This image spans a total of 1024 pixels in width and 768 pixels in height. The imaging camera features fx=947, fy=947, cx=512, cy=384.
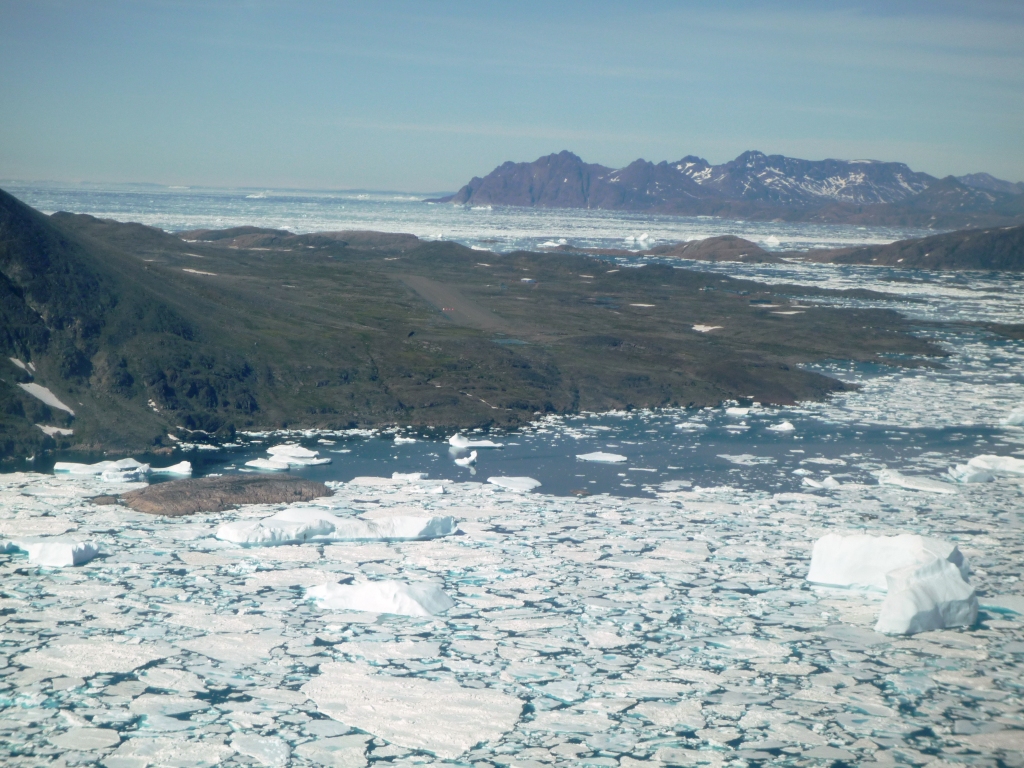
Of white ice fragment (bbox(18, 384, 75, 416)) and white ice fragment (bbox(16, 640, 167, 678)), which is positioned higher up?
white ice fragment (bbox(18, 384, 75, 416))

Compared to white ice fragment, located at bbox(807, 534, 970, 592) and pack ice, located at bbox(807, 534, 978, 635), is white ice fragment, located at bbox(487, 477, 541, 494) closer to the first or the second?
pack ice, located at bbox(807, 534, 978, 635)

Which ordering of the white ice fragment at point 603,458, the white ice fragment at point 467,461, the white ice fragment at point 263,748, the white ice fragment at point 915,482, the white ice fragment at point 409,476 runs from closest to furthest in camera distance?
1. the white ice fragment at point 263,748
2. the white ice fragment at point 915,482
3. the white ice fragment at point 409,476
4. the white ice fragment at point 467,461
5. the white ice fragment at point 603,458

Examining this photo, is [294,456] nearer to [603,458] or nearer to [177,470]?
[177,470]

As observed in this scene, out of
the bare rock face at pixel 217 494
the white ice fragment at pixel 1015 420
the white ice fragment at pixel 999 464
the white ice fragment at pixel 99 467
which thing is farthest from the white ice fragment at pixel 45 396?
the white ice fragment at pixel 1015 420

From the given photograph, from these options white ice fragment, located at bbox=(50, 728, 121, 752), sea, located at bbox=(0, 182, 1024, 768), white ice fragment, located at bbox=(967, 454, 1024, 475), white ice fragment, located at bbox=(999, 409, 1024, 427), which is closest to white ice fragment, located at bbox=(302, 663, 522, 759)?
sea, located at bbox=(0, 182, 1024, 768)

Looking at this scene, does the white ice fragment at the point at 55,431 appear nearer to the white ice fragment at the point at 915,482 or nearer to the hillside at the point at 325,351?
the hillside at the point at 325,351

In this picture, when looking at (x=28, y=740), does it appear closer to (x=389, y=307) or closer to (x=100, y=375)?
(x=100, y=375)

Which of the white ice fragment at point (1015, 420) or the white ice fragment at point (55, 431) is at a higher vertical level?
the white ice fragment at point (1015, 420)
